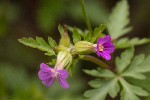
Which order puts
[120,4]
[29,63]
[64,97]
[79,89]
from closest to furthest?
[120,4] → [64,97] → [79,89] → [29,63]

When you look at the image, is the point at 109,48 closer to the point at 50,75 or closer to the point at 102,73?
the point at 50,75

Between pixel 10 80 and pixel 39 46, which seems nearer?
pixel 39 46

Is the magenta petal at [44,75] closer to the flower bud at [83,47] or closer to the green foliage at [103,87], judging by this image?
the flower bud at [83,47]

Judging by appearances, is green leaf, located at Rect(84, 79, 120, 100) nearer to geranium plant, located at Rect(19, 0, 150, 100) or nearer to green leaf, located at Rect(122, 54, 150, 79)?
Result: geranium plant, located at Rect(19, 0, 150, 100)

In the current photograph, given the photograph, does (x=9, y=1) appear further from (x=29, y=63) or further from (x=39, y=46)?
(x=39, y=46)

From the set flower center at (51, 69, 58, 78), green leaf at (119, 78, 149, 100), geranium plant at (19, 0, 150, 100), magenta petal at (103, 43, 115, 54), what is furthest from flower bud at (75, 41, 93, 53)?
green leaf at (119, 78, 149, 100)

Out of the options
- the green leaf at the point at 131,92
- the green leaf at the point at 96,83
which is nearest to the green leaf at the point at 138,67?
the green leaf at the point at 131,92

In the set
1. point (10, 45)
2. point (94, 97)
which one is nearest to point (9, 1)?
point (10, 45)

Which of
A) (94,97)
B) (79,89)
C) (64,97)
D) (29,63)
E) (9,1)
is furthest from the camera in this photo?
(9,1)
